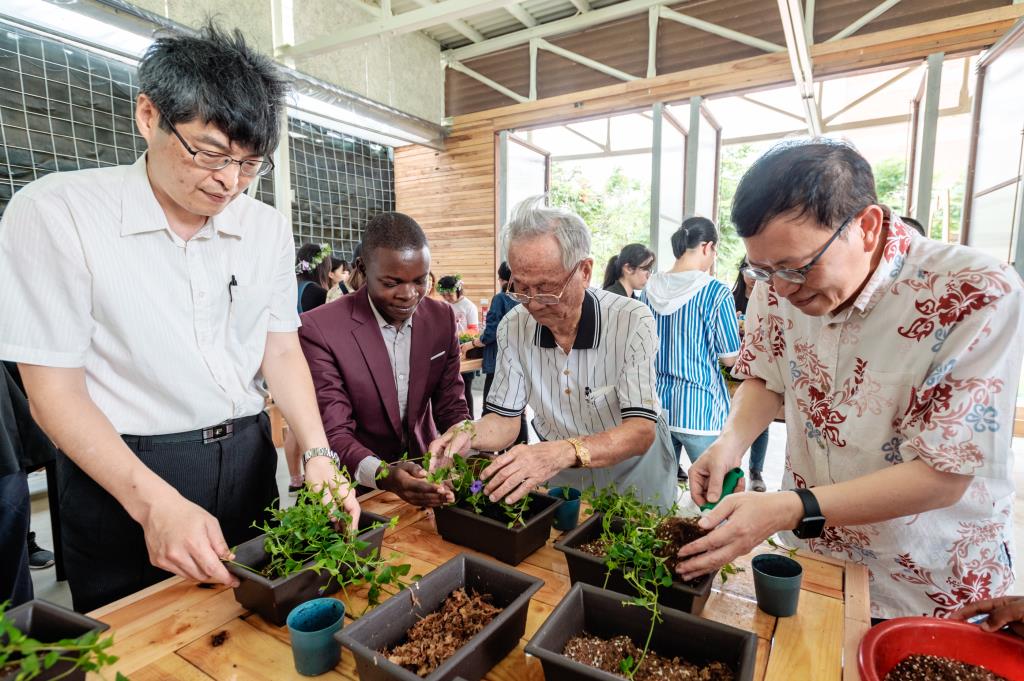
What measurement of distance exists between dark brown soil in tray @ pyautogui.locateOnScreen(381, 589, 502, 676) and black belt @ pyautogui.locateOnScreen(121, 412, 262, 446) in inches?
31.3

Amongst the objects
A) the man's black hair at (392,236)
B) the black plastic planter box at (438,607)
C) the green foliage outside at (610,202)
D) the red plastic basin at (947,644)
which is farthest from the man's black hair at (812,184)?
the green foliage outside at (610,202)

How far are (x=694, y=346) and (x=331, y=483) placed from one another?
8.07 ft

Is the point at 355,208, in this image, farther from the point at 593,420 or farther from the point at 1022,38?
the point at 1022,38

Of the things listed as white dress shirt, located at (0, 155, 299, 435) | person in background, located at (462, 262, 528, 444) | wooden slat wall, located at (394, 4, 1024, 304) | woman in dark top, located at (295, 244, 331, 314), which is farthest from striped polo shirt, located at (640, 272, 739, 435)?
wooden slat wall, located at (394, 4, 1024, 304)

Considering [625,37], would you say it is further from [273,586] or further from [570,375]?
[273,586]

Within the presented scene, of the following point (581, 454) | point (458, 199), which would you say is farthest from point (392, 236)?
point (458, 199)

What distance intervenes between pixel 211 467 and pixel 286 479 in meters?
3.12

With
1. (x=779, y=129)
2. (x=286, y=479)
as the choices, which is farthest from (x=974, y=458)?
(x=779, y=129)

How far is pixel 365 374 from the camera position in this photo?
6.84 feet

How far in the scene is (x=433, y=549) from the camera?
4.49ft

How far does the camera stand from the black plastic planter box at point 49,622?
2.76 feet

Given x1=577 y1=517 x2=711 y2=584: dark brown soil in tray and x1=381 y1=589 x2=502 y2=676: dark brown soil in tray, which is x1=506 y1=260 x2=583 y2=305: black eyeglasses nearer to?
x1=577 y1=517 x2=711 y2=584: dark brown soil in tray

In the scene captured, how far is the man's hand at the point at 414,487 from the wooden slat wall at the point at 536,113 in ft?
20.7

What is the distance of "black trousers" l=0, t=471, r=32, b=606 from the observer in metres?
2.08
